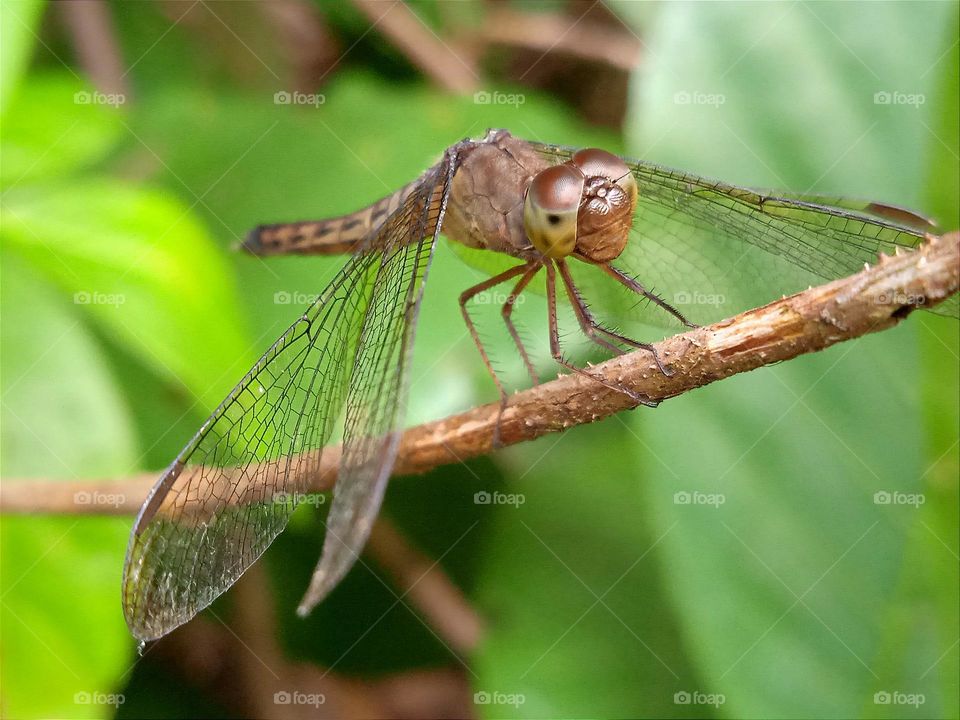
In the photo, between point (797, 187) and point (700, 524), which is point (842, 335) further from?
point (797, 187)

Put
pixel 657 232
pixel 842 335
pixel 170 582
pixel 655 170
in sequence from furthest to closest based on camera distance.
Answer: pixel 657 232
pixel 655 170
pixel 170 582
pixel 842 335

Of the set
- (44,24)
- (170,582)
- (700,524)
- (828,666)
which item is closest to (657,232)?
(700,524)

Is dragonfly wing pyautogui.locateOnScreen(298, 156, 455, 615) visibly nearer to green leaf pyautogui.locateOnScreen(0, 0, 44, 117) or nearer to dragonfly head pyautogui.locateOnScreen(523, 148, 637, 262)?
dragonfly head pyautogui.locateOnScreen(523, 148, 637, 262)

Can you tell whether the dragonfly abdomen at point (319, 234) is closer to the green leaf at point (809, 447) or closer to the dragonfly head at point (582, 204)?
the dragonfly head at point (582, 204)

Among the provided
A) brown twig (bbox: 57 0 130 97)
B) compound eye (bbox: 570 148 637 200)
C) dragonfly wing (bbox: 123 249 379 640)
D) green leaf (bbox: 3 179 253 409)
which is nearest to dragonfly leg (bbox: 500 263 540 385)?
compound eye (bbox: 570 148 637 200)

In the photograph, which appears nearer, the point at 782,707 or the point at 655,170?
the point at 782,707

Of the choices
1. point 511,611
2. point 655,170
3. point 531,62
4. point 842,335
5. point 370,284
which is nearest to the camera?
point 842,335

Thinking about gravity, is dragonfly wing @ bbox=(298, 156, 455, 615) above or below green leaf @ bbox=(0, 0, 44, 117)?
below
